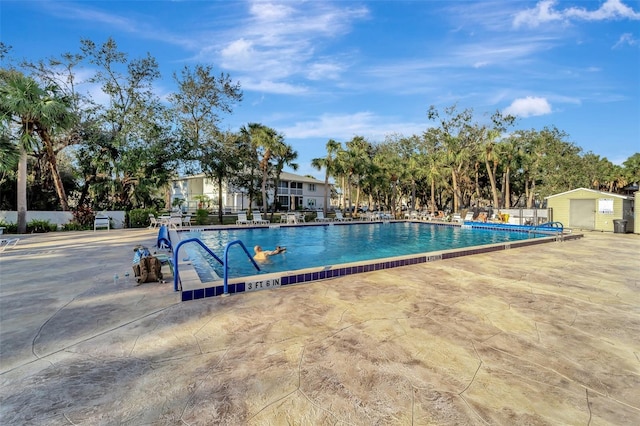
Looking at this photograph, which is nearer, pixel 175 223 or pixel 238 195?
pixel 175 223

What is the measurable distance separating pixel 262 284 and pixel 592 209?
2137cm

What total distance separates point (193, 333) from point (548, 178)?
127ft

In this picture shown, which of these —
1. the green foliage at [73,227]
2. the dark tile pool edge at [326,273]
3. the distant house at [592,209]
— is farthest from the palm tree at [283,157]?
the distant house at [592,209]

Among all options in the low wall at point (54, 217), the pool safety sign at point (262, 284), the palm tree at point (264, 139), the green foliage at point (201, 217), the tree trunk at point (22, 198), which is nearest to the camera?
the pool safety sign at point (262, 284)

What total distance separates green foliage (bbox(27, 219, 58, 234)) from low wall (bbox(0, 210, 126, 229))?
1.30 ft

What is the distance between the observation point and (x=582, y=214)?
1816cm

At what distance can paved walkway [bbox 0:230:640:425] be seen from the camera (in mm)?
2145

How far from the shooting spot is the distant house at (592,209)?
1647 centimetres

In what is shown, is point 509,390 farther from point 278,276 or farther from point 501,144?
point 501,144

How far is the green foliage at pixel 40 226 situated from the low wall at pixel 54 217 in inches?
15.6

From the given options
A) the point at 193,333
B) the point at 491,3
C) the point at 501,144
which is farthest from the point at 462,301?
the point at 501,144

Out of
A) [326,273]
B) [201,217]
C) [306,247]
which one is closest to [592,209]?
[306,247]

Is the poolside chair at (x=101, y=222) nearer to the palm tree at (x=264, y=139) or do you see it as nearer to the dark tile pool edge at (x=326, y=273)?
the palm tree at (x=264, y=139)

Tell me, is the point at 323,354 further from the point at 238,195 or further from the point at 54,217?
the point at 238,195
